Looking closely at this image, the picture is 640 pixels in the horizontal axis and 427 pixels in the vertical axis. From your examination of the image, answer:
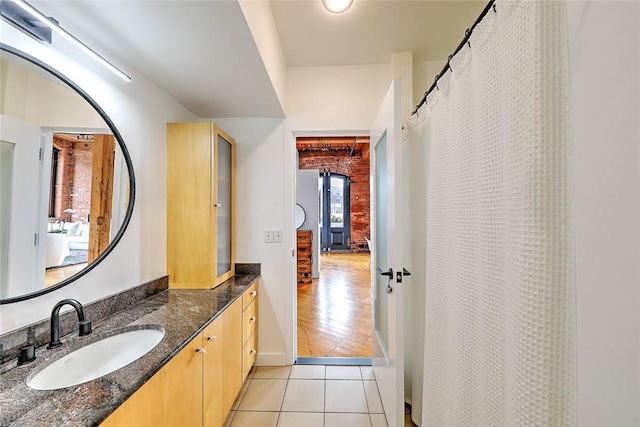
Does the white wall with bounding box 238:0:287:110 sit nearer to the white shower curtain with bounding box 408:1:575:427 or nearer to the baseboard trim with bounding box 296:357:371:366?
the white shower curtain with bounding box 408:1:575:427

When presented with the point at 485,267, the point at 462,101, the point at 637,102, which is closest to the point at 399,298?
the point at 485,267

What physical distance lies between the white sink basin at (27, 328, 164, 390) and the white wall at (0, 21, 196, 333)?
8.8 inches

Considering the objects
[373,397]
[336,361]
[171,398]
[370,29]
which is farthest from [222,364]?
[370,29]

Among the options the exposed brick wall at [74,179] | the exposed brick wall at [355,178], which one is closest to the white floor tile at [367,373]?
the exposed brick wall at [74,179]

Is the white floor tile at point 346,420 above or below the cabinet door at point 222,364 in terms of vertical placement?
below

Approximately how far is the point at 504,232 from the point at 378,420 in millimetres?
1592

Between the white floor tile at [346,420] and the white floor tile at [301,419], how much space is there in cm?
5

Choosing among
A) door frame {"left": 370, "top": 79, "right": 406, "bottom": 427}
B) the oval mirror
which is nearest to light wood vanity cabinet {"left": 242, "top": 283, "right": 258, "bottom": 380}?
door frame {"left": 370, "top": 79, "right": 406, "bottom": 427}

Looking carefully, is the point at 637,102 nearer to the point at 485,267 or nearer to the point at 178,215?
the point at 485,267

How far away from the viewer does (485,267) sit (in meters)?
0.89

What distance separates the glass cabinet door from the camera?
198cm

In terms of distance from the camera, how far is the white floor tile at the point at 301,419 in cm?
166

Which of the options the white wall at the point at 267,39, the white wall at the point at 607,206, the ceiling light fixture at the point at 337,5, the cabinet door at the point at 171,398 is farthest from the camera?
the ceiling light fixture at the point at 337,5

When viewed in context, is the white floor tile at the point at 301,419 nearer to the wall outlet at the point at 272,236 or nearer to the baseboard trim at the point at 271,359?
the baseboard trim at the point at 271,359
